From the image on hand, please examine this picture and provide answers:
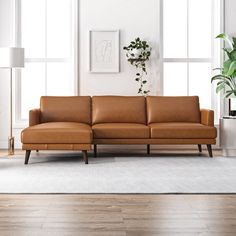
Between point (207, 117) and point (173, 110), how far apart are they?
538 millimetres

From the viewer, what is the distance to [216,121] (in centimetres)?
746

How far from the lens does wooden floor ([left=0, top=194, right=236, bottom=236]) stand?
277 cm

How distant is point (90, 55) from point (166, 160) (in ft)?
7.09

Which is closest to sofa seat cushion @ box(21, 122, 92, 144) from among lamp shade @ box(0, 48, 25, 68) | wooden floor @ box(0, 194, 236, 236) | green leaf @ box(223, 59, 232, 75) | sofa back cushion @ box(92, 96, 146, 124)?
sofa back cushion @ box(92, 96, 146, 124)

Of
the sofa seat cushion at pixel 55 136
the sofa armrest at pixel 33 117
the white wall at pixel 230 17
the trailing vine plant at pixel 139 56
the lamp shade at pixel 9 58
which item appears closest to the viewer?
the sofa seat cushion at pixel 55 136

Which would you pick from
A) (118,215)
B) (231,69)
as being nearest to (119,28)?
(231,69)

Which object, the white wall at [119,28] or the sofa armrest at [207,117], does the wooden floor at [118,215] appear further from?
the white wall at [119,28]

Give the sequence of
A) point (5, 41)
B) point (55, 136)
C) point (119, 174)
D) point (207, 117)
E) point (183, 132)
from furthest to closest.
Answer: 1. point (5, 41)
2. point (207, 117)
3. point (183, 132)
4. point (55, 136)
5. point (119, 174)

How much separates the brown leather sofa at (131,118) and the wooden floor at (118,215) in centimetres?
228

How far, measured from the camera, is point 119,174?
493 centimetres

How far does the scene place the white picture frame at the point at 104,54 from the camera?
7305mm

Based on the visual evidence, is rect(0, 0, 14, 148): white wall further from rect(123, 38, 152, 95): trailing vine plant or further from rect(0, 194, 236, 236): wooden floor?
rect(0, 194, 236, 236): wooden floor

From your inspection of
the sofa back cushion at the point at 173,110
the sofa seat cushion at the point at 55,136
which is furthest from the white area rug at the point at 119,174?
the sofa back cushion at the point at 173,110

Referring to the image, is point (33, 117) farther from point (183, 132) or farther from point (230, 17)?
point (230, 17)
